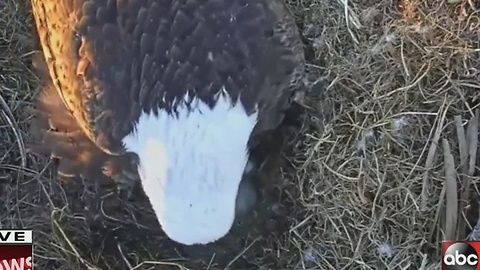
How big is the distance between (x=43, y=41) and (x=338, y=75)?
49cm

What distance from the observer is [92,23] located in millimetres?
1256

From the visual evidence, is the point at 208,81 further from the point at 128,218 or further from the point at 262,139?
the point at 128,218

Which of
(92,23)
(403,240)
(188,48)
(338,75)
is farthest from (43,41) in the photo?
(403,240)

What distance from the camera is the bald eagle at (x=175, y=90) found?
1.17 m

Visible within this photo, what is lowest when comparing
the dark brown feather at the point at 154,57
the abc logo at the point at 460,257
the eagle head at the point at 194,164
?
the abc logo at the point at 460,257
